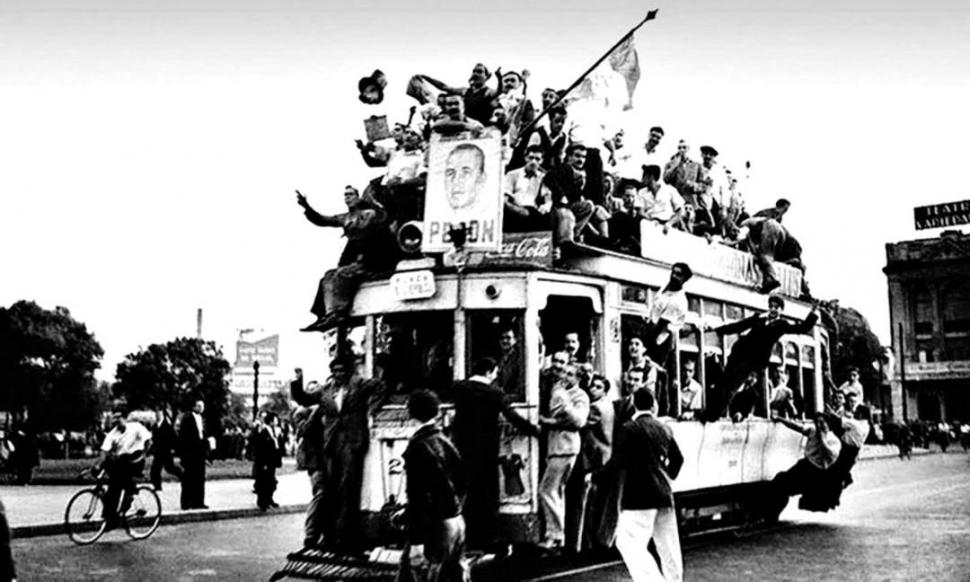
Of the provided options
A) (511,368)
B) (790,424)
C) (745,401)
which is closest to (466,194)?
(511,368)

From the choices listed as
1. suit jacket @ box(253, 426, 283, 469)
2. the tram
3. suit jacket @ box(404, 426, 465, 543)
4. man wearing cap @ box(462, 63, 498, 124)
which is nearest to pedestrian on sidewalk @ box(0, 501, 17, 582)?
suit jacket @ box(404, 426, 465, 543)

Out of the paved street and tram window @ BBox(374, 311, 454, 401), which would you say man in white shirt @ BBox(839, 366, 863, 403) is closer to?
the paved street

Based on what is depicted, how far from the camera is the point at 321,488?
35.9 ft

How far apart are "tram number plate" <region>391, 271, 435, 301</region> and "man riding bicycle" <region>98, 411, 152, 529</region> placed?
637 centimetres

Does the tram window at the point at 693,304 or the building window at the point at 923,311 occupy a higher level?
the building window at the point at 923,311

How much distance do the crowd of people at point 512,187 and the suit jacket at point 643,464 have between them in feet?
9.26

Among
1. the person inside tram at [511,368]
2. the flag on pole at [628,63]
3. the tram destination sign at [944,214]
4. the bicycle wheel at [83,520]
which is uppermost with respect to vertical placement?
the tram destination sign at [944,214]

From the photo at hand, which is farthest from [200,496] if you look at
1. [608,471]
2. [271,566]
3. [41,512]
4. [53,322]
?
[53,322]

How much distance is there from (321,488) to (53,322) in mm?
65721

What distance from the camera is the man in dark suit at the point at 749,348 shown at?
13.3 m

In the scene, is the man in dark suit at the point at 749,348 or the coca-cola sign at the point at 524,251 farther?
the man in dark suit at the point at 749,348

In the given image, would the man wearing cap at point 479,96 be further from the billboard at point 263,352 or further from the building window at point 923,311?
the billboard at point 263,352

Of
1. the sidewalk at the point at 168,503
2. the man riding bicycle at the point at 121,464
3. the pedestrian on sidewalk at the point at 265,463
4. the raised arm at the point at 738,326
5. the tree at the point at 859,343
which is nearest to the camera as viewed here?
the raised arm at the point at 738,326

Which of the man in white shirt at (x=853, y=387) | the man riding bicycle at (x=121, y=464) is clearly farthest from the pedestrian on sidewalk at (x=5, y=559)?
the man in white shirt at (x=853, y=387)
